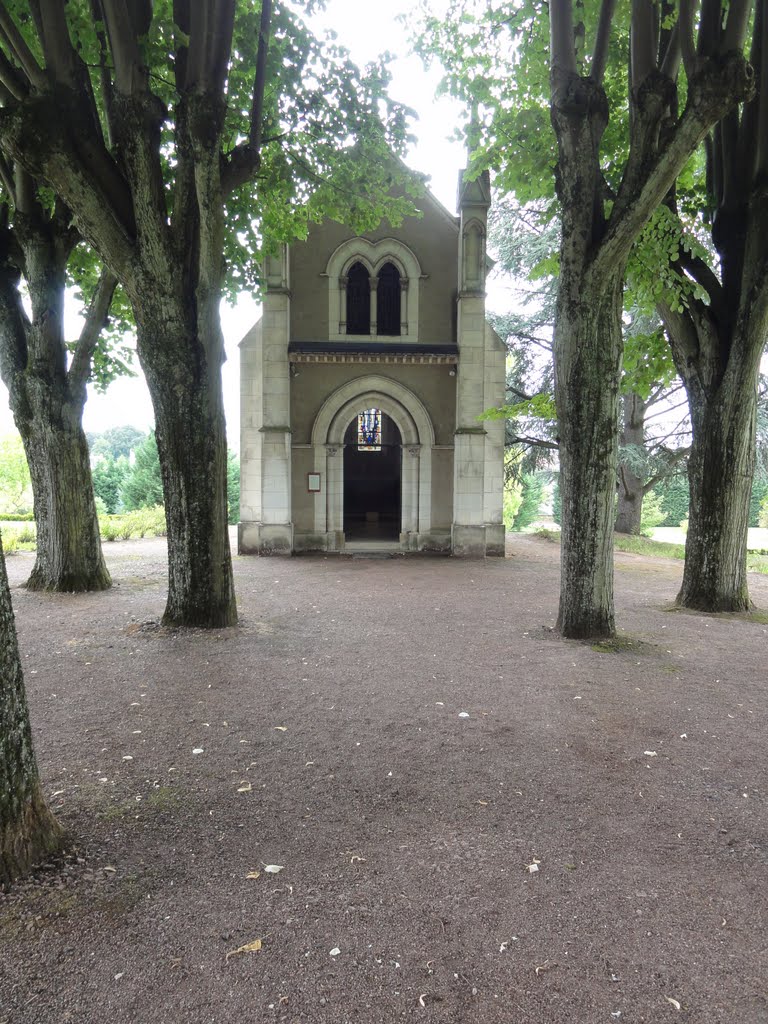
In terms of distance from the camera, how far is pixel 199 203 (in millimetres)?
6645

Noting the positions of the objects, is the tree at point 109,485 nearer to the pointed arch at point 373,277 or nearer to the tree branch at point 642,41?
the pointed arch at point 373,277

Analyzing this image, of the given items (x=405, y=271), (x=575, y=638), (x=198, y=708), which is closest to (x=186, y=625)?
(x=198, y=708)

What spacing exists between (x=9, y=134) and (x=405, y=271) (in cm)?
1124

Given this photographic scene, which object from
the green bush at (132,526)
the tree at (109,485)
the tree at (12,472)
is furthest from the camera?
the tree at (109,485)

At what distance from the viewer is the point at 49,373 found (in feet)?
29.6

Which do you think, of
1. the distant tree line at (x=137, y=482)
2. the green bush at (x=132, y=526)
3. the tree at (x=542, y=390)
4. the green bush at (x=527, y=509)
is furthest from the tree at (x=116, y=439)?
the tree at (x=542, y=390)

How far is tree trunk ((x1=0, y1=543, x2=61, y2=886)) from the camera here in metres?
2.48

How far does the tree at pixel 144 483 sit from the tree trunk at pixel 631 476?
71.0 feet

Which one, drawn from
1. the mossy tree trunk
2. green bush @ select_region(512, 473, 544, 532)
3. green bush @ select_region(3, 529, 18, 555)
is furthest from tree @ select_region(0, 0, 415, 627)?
green bush @ select_region(512, 473, 544, 532)

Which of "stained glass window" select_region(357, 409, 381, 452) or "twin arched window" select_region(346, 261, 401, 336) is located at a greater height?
"twin arched window" select_region(346, 261, 401, 336)

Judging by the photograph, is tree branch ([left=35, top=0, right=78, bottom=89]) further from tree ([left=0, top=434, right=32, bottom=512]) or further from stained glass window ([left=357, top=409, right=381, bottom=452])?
tree ([left=0, top=434, right=32, bottom=512])

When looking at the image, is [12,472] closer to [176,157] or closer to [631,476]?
[176,157]

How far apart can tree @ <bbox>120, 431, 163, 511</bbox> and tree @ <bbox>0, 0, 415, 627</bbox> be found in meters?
23.9

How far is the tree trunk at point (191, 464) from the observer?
6781 mm
